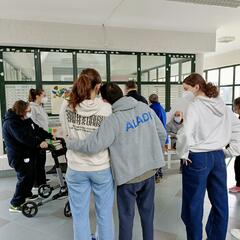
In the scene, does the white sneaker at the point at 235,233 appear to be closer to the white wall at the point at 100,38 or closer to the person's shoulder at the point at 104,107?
the person's shoulder at the point at 104,107

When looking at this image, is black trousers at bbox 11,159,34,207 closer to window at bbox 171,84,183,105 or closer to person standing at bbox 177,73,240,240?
person standing at bbox 177,73,240,240

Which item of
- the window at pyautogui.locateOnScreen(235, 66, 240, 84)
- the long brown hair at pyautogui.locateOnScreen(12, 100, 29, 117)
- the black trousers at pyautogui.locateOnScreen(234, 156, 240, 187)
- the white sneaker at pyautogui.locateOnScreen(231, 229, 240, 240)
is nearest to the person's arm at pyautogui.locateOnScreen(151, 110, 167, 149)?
the white sneaker at pyautogui.locateOnScreen(231, 229, 240, 240)

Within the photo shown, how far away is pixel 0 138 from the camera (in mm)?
4480

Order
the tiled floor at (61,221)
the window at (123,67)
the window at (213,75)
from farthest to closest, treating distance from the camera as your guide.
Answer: the window at (213,75), the window at (123,67), the tiled floor at (61,221)

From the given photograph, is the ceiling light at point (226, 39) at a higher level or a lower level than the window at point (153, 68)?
higher

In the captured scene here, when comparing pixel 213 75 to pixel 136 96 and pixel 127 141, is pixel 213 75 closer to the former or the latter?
pixel 136 96

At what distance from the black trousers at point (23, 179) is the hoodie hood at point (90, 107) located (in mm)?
1713

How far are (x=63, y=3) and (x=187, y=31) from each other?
2.80m

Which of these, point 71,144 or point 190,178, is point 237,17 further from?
point 71,144

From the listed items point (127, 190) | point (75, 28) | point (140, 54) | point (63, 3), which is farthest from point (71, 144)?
point (140, 54)

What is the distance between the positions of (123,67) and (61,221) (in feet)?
11.2

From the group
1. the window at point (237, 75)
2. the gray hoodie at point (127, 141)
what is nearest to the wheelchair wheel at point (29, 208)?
the gray hoodie at point (127, 141)

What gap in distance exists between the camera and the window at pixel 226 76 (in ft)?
26.5

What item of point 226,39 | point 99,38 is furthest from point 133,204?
point 226,39
